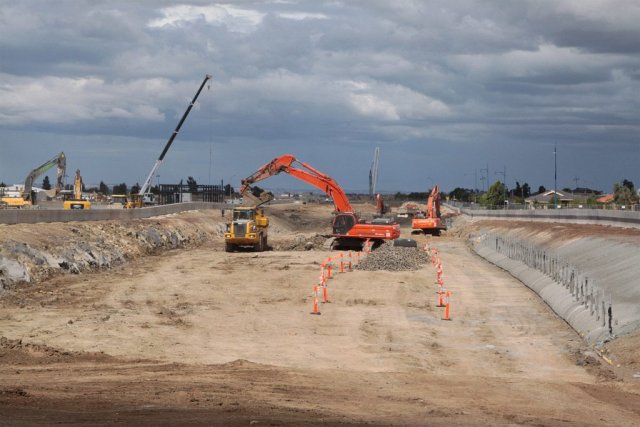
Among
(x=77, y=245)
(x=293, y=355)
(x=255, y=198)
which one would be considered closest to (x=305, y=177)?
(x=255, y=198)

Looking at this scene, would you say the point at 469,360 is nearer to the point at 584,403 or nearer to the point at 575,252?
the point at 584,403

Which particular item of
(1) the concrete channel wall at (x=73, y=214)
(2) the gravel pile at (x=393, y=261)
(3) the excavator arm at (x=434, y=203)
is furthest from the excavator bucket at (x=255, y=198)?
(3) the excavator arm at (x=434, y=203)

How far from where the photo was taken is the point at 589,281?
3061 centimetres

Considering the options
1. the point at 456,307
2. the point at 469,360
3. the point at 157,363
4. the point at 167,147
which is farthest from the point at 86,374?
the point at 167,147

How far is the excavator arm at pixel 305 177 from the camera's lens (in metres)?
61.4

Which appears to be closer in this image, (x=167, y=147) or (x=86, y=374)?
(x=86, y=374)

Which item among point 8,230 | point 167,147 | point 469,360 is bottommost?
point 469,360

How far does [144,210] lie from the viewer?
7212cm

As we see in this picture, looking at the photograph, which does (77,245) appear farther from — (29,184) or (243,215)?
(29,184)

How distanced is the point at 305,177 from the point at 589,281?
33.7 meters

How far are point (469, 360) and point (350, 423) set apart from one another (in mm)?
9932

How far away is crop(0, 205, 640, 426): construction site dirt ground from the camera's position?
14.2m

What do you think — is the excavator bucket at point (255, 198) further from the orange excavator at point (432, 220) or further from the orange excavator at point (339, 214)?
the orange excavator at point (432, 220)

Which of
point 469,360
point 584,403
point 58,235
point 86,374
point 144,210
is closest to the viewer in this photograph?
point 584,403
